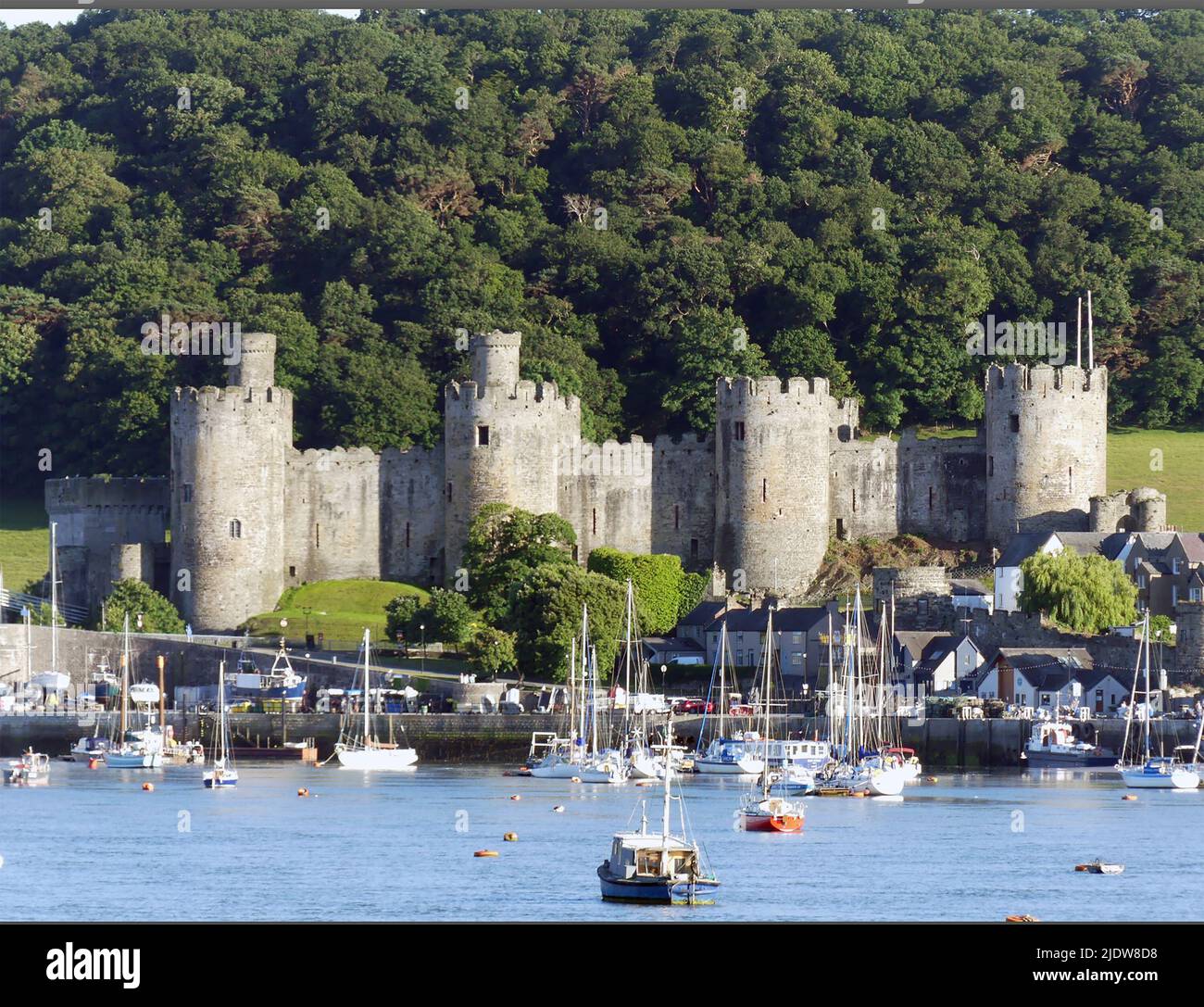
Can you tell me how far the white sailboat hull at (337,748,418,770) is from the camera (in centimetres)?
3362

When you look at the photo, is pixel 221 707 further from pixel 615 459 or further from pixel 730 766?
pixel 615 459

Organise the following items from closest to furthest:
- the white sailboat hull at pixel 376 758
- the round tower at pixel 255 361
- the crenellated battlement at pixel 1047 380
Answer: the white sailboat hull at pixel 376 758
the crenellated battlement at pixel 1047 380
the round tower at pixel 255 361

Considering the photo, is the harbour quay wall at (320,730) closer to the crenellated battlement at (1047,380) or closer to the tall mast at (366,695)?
the tall mast at (366,695)

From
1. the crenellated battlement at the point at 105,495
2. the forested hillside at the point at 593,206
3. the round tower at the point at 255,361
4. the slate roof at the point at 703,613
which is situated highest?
the forested hillside at the point at 593,206

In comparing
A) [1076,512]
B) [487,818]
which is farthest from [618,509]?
[487,818]

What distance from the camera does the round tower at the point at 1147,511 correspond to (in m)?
39.1

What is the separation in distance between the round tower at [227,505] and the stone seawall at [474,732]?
9.42 feet

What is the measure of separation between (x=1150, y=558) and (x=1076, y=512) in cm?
225

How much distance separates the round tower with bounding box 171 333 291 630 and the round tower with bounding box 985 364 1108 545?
11532mm

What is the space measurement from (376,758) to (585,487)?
27.9 ft

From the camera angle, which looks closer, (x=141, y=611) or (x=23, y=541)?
(x=141, y=611)

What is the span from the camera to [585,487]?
4075cm

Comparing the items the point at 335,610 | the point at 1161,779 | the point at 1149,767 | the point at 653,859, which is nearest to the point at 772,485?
the point at 335,610

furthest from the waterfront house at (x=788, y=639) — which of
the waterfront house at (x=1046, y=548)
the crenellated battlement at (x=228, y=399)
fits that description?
the crenellated battlement at (x=228, y=399)
